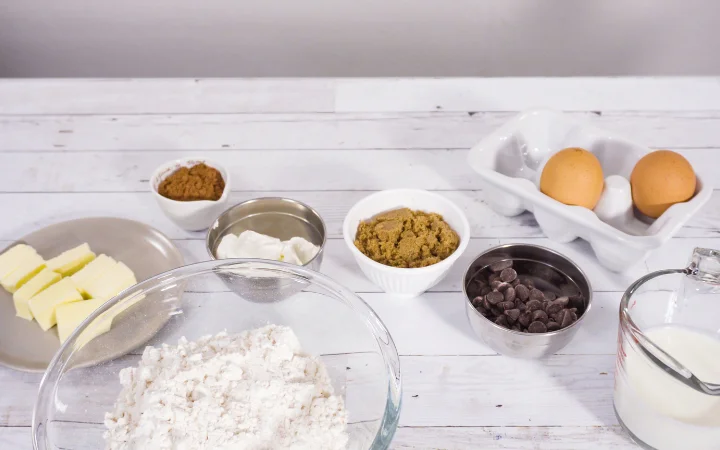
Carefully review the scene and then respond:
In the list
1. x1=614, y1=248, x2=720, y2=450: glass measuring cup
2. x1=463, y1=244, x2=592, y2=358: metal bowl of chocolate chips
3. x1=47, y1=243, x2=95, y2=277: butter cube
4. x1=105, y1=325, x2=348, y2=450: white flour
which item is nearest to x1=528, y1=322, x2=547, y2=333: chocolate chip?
x1=463, y1=244, x2=592, y2=358: metal bowl of chocolate chips

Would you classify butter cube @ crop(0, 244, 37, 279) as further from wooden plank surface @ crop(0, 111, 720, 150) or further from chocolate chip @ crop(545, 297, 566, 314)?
chocolate chip @ crop(545, 297, 566, 314)

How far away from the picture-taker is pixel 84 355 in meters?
0.92

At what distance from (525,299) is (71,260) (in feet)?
2.64

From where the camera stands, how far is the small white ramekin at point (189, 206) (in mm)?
1217

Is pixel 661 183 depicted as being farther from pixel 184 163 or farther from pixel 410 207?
pixel 184 163

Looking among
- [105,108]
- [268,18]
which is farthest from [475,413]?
[268,18]

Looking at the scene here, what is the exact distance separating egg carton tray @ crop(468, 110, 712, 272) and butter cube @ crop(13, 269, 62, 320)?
79 centimetres

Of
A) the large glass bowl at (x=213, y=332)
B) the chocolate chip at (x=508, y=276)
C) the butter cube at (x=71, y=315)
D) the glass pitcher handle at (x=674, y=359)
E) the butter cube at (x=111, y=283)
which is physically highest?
the glass pitcher handle at (x=674, y=359)

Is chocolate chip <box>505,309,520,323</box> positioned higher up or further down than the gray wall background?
further down

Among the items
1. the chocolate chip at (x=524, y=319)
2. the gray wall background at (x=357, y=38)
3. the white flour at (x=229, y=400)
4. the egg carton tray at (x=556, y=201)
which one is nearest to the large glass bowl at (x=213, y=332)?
the white flour at (x=229, y=400)

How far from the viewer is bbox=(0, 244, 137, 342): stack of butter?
1065mm

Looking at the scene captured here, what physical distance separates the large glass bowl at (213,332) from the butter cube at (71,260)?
27 centimetres

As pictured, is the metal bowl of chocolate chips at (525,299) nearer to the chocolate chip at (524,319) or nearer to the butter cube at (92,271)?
the chocolate chip at (524,319)

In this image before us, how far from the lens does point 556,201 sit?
114 cm
